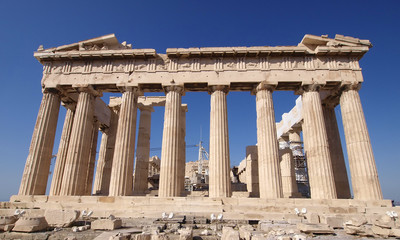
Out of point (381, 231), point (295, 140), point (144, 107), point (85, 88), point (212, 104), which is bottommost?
point (381, 231)

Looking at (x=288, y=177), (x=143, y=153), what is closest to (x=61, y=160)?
(x=143, y=153)

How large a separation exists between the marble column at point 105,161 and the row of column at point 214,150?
4.23 meters

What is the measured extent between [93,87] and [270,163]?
13.6m

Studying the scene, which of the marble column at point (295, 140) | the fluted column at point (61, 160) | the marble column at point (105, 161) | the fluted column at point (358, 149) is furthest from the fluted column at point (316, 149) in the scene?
the fluted column at point (61, 160)

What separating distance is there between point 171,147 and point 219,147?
311cm

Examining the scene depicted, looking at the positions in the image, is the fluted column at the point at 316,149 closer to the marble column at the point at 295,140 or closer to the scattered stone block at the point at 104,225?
the marble column at the point at 295,140

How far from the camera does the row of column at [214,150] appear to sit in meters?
15.2

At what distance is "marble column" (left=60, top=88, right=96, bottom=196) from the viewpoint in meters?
15.8

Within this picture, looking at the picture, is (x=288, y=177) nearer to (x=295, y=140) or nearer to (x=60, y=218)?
(x=295, y=140)

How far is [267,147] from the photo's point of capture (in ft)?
52.0

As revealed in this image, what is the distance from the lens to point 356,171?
1573 centimetres

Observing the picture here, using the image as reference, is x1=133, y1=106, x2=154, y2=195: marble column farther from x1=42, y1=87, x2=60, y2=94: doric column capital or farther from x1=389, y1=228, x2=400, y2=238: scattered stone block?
x1=389, y1=228, x2=400, y2=238: scattered stone block

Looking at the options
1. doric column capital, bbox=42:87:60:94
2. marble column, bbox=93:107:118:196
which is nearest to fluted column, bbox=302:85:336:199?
marble column, bbox=93:107:118:196

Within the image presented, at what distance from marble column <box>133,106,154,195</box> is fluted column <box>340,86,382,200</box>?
15.5 m
